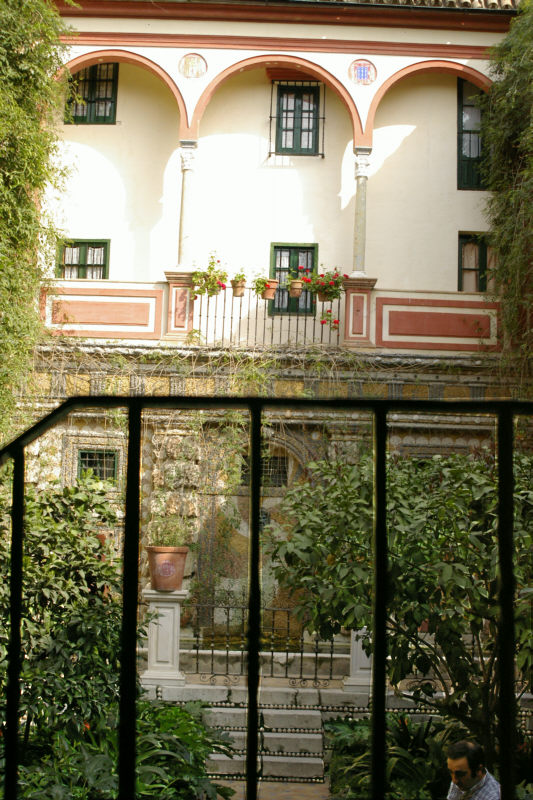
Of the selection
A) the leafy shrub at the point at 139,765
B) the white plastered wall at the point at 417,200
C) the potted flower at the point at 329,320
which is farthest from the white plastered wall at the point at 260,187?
the leafy shrub at the point at 139,765

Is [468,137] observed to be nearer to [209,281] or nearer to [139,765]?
[209,281]

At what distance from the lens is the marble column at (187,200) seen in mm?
12516

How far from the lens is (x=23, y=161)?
10.9 m

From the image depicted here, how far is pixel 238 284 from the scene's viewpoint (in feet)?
40.5

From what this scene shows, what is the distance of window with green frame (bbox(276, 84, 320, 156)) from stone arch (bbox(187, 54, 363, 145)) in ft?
2.48

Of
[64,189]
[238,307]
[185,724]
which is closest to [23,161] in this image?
[64,189]

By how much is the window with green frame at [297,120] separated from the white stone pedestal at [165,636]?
25.7 ft

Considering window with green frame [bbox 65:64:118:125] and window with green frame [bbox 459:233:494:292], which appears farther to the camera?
window with green frame [bbox 65:64:118:125]

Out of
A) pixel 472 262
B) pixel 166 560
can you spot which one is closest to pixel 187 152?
pixel 472 262

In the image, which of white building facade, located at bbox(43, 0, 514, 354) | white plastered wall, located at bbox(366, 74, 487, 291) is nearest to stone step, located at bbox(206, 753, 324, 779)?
white building facade, located at bbox(43, 0, 514, 354)

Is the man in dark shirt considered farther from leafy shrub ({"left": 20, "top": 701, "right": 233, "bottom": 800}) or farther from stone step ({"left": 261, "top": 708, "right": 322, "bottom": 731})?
stone step ({"left": 261, "top": 708, "right": 322, "bottom": 731})

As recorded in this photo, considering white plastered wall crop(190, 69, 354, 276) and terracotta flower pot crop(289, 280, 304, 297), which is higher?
white plastered wall crop(190, 69, 354, 276)

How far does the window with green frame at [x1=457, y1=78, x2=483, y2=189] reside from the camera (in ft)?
43.8

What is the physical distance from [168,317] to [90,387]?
150cm
